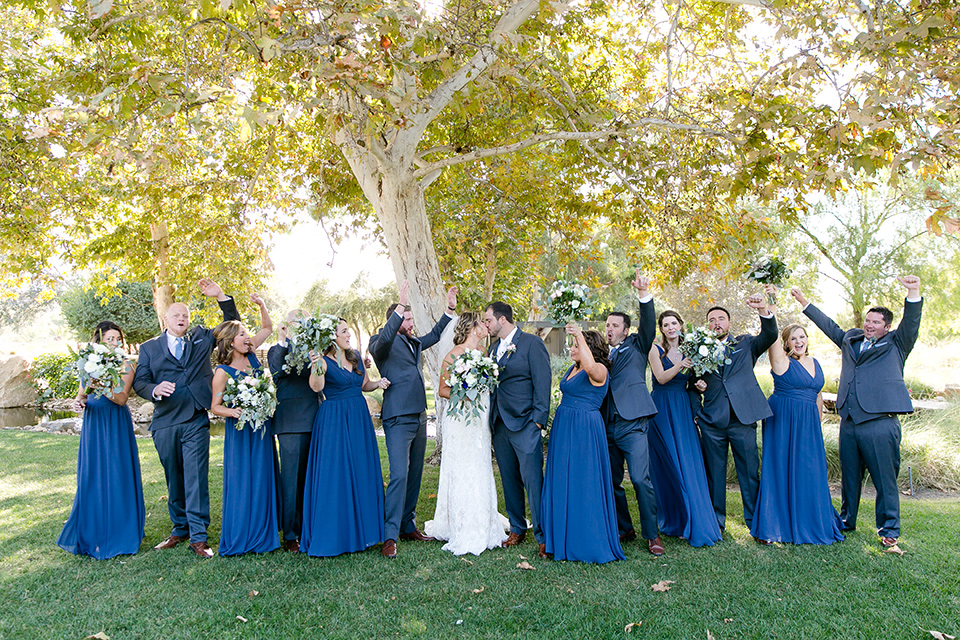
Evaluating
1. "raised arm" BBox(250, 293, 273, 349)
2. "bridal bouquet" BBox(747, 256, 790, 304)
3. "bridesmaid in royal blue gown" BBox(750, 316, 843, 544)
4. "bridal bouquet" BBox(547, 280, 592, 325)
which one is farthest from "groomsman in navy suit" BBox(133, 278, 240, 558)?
"bridal bouquet" BBox(747, 256, 790, 304)

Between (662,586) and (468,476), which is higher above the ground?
(468,476)

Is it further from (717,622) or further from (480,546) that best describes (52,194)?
(717,622)

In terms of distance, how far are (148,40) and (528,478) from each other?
8594mm

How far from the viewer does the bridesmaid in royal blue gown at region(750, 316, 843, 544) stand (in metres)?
6.11

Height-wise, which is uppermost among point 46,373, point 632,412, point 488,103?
point 488,103

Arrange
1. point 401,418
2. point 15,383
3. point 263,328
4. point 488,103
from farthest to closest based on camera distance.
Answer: point 15,383 < point 488,103 < point 263,328 < point 401,418

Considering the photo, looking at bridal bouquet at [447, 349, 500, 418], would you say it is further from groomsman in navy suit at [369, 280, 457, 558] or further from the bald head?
the bald head

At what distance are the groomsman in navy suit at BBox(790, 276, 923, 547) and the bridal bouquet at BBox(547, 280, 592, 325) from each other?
6.93 ft

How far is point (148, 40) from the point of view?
9375mm

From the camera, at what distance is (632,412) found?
586 cm

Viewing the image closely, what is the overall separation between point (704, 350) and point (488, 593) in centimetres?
301

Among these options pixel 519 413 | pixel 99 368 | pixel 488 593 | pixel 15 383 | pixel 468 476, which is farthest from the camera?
pixel 15 383

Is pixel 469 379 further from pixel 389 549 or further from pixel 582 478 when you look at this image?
pixel 389 549

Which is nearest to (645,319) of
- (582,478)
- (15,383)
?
(582,478)
